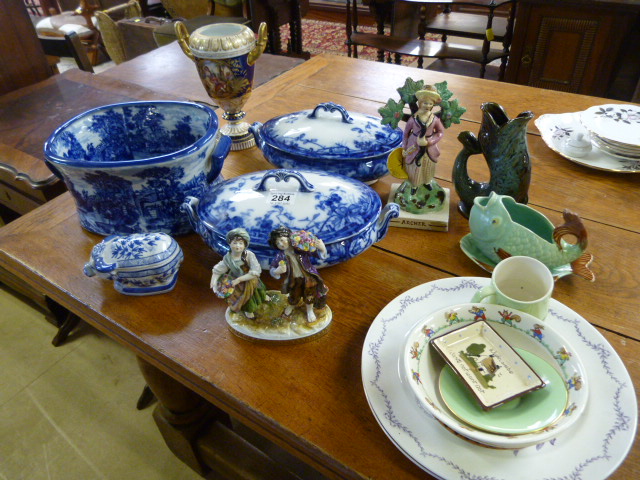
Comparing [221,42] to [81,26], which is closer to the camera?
[221,42]

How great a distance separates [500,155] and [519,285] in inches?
9.6

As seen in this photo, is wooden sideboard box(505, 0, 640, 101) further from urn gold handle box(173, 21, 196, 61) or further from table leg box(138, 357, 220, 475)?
table leg box(138, 357, 220, 475)

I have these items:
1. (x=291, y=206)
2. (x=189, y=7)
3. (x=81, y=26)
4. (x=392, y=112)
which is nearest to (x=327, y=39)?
(x=189, y=7)

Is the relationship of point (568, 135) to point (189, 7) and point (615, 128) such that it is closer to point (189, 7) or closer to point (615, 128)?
point (615, 128)

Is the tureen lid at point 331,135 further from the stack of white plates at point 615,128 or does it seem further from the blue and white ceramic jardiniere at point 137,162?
the stack of white plates at point 615,128

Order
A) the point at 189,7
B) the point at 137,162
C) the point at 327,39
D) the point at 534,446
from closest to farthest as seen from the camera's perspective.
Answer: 1. the point at 534,446
2. the point at 137,162
3. the point at 189,7
4. the point at 327,39

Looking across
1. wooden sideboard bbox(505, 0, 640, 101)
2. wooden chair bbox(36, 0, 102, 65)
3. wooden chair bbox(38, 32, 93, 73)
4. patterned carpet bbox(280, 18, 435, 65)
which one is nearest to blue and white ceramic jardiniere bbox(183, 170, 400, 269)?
wooden chair bbox(38, 32, 93, 73)

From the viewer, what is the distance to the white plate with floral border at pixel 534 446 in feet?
1.55

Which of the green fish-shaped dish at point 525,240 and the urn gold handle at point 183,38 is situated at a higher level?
the urn gold handle at point 183,38

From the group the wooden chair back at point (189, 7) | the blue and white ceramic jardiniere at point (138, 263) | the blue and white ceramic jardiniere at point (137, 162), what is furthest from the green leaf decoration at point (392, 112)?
the wooden chair back at point (189, 7)

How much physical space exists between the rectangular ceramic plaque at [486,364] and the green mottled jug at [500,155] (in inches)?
12.0

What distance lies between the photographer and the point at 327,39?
367 cm

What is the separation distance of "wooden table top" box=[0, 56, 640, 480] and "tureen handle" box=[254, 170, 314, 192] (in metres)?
0.14

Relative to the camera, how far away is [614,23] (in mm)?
1926
